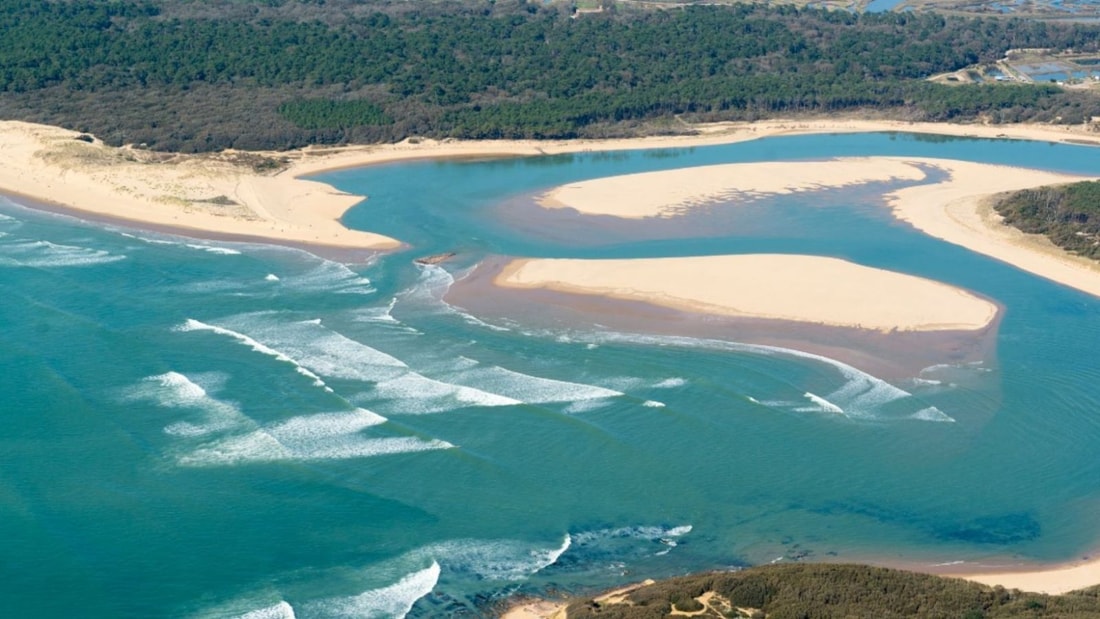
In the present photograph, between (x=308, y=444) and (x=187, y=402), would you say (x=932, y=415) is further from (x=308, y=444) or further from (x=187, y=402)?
(x=187, y=402)

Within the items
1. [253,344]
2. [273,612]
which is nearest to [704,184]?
[253,344]

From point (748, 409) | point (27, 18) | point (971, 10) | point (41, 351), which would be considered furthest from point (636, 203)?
point (971, 10)

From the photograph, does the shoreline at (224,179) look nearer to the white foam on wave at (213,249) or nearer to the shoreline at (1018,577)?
the white foam on wave at (213,249)

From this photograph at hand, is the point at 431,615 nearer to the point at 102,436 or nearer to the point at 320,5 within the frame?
the point at 102,436

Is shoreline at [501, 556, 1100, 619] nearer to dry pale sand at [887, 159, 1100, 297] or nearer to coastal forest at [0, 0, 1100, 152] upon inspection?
dry pale sand at [887, 159, 1100, 297]

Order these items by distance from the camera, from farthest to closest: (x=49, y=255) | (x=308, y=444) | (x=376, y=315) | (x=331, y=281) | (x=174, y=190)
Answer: (x=174, y=190) < (x=49, y=255) < (x=331, y=281) < (x=376, y=315) < (x=308, y=444)

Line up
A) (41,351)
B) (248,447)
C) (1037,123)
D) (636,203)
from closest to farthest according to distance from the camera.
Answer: (248,447) < (41,351) < (636,203) < (1037,123)

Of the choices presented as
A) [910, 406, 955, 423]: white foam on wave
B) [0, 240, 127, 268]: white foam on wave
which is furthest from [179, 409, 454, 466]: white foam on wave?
[0, 240, 127, 268]: white foam on wave
